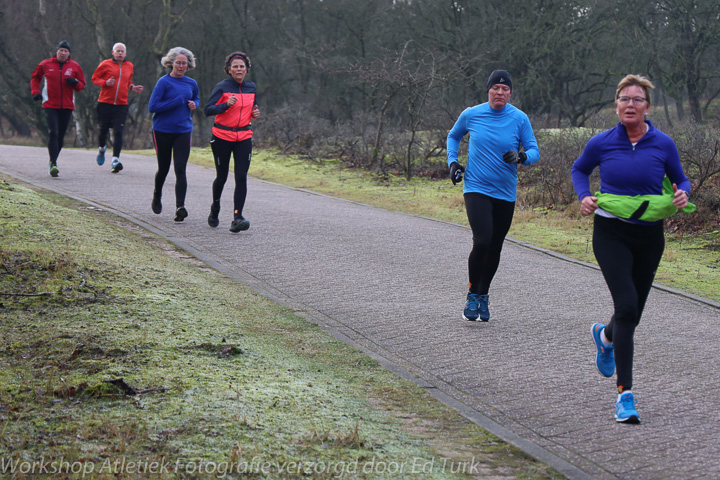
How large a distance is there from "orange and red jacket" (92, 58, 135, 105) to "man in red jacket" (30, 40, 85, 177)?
0.34m

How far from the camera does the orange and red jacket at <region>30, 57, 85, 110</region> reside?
46.9 feet

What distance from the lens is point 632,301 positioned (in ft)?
16.3

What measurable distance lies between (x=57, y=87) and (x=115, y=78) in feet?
3.29

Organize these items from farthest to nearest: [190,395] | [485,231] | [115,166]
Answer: [115,166] → [485,231] → [190,395]

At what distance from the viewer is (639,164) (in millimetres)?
5031

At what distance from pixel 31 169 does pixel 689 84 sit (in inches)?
1037

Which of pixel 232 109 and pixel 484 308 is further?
pixel 232 109

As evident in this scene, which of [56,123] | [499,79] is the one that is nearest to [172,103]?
[56,123]

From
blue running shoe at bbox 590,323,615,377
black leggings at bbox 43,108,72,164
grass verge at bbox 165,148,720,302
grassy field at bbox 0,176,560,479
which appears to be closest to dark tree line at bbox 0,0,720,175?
grass verge at bbox 165,148,720,302

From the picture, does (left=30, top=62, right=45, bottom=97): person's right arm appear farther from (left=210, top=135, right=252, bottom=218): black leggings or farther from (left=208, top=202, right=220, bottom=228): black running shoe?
(left=210, top=135, right=252, bottom=218): black leggings

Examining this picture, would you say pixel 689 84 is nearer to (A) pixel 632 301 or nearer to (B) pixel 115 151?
(B) pixel 115 151

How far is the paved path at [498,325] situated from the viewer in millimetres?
4555

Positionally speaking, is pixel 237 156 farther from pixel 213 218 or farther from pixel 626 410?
pixel 626 410

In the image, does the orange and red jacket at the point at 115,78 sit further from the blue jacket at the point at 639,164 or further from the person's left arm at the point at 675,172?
the person's left arm at the point at 675,172
